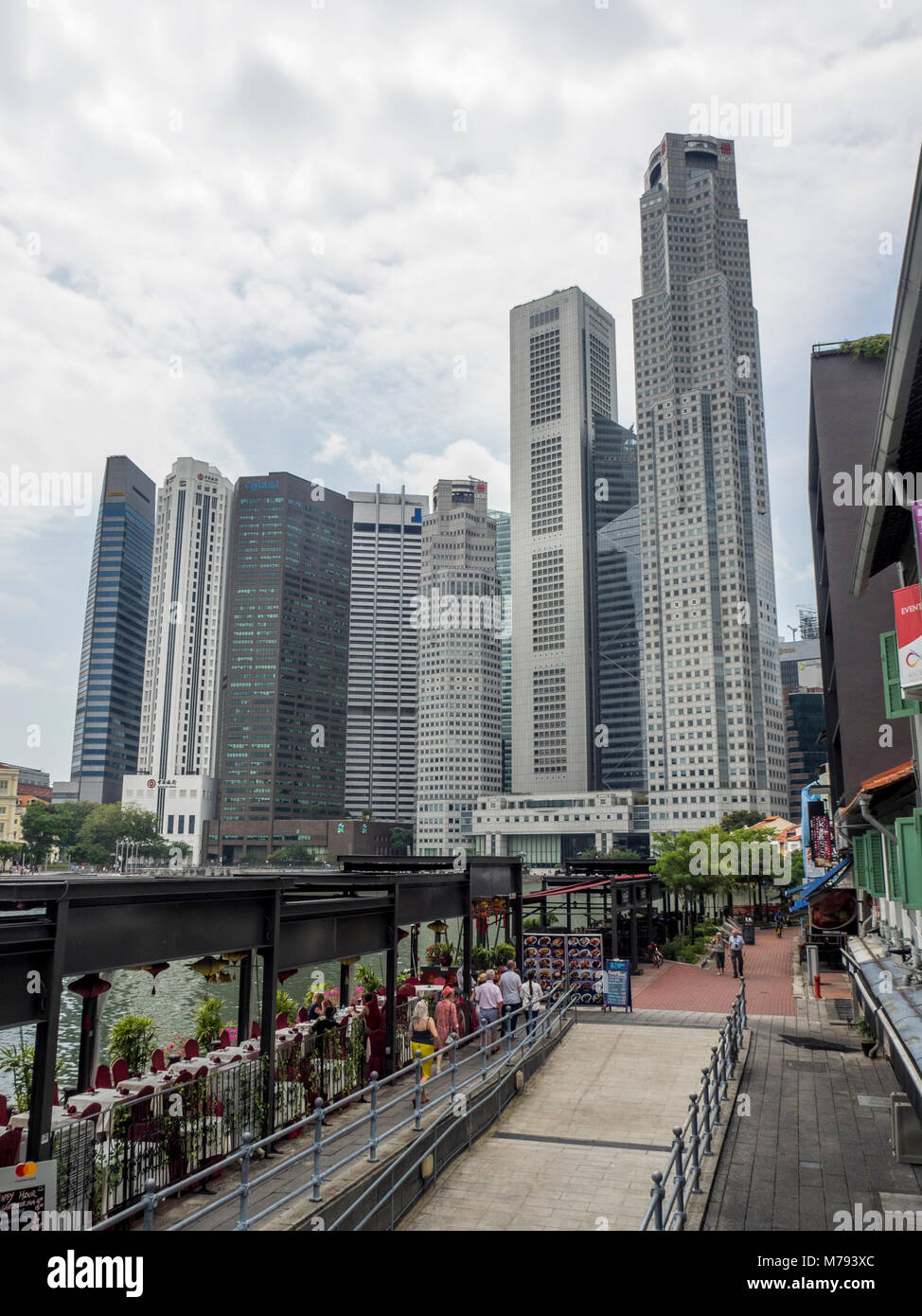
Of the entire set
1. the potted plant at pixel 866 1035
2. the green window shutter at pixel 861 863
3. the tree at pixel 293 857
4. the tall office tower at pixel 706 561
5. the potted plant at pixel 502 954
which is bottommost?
the tree at pixel 293 857

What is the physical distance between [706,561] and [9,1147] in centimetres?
16968

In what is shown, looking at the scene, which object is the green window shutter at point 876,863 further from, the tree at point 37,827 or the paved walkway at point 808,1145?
the tree at point 37,827

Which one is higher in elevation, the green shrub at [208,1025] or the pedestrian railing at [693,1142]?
the green shrub at [208,1025]

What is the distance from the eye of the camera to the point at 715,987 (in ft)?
96.7

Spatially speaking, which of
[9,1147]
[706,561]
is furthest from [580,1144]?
[706,561]

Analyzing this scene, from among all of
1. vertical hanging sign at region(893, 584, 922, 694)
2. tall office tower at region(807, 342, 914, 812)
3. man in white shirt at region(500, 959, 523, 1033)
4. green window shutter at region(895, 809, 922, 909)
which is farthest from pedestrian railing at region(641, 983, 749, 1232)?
tall office tower at region(807, 342, 914, 812)

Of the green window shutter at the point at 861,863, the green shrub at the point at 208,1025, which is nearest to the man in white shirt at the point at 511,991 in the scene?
the green shrub at the point at 208,1025

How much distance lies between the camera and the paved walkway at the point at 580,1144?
10109mm

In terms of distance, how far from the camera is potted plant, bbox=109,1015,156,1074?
42.6 feet

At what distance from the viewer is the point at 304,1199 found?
8633 millimetres

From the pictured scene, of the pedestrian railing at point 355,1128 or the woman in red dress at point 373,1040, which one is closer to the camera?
the pedestrian railing at point 355,1128

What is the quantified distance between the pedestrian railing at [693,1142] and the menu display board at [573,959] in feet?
13.4

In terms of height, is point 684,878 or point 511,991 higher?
point 684,878

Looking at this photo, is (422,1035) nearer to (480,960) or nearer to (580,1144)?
(580,1144)
